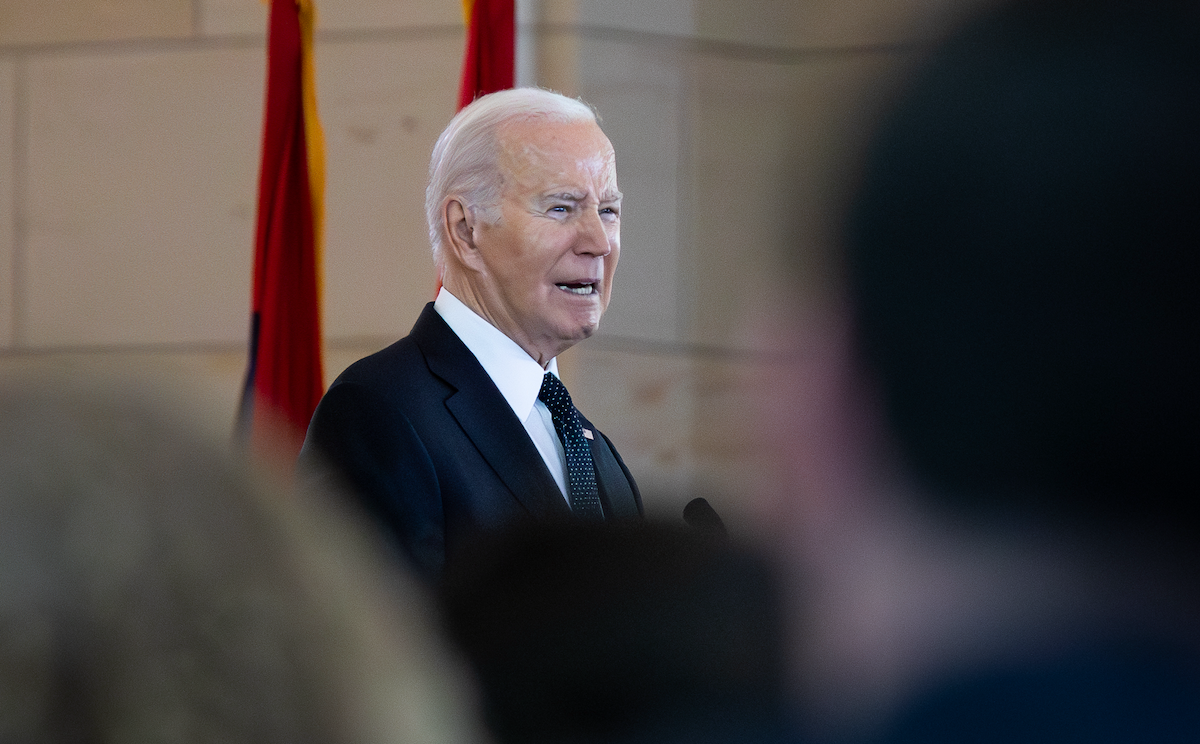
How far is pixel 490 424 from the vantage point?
1637mm

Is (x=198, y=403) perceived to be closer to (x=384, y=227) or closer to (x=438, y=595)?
(x=438, y=595)

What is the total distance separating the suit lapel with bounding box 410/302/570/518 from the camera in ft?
5.22

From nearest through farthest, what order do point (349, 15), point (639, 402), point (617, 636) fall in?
point (617, 636)
point (639, 402)
point (349, 15)

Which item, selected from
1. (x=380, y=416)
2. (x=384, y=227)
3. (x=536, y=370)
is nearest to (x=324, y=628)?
(x=380, y=416)

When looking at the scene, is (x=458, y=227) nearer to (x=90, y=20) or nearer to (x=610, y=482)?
(x=610, y=482)

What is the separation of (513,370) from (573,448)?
0.13 metres

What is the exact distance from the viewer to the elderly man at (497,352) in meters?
1.48

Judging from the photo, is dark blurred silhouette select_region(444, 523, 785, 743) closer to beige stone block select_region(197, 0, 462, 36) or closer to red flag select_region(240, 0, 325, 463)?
red flag select_region(240, 0, 325, 463)

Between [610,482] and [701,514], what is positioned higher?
[701,514]

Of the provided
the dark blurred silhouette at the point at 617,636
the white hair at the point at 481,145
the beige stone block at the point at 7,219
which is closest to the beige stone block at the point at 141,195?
→ the beige stone block at the point at 7,219

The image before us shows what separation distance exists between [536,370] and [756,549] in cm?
124

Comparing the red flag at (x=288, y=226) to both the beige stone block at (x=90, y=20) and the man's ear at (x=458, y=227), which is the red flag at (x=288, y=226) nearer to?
the man's ear at (x=458, y=227)

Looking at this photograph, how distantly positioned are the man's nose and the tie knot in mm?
194

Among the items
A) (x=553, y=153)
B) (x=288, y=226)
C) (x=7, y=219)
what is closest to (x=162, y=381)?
(x=553, y=153)
